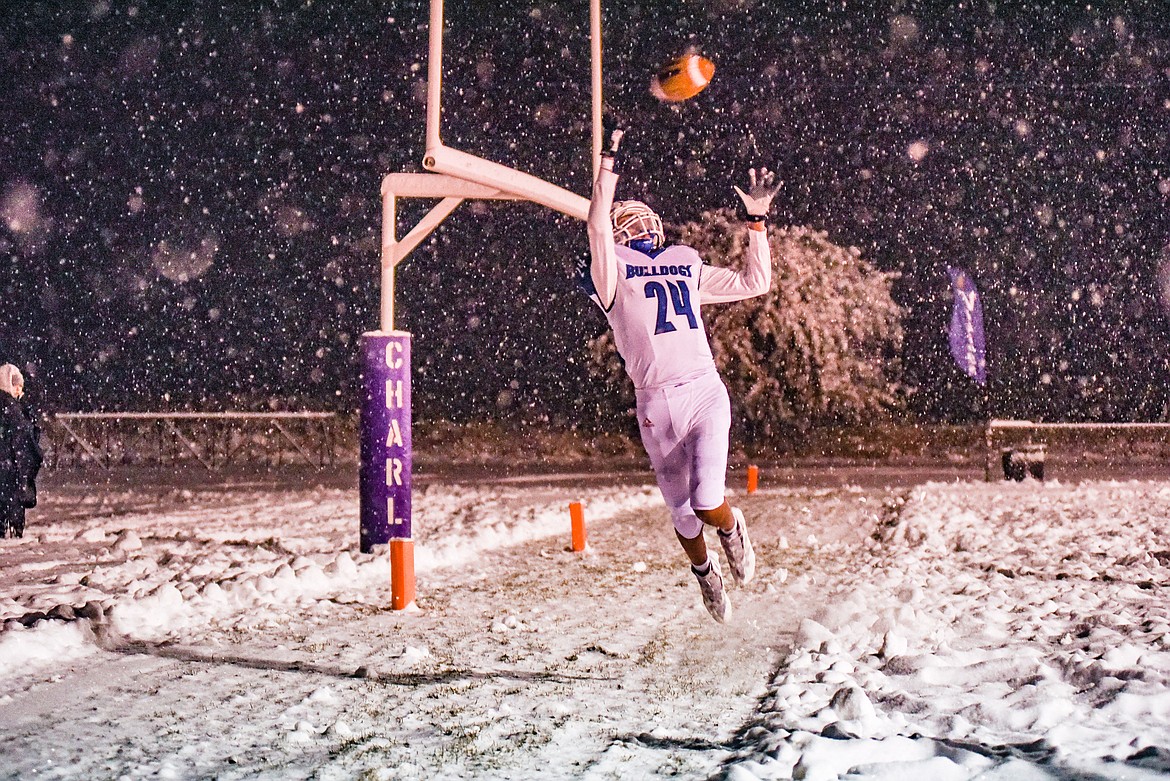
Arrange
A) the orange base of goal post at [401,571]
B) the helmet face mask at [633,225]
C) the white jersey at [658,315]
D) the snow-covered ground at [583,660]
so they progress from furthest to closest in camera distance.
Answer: the orange base of goal post at [401,571] → the helmet face mask at [633,225] → the white jersey at [658,315] → the snow-covered ground at [583,660]

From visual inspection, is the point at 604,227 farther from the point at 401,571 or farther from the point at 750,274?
the point at 401,571

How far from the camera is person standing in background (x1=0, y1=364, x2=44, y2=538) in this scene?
10.7 m

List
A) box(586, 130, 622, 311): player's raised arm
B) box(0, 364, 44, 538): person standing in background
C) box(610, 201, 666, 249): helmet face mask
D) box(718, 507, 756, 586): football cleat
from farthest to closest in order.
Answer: box(0, 364, 44, 538): person standing in background < box(718, 507, 756, 586): football cleat < box(610, 201, 666, 249): helmet face mask < box(586, 130, 622, 311): player's raised arm

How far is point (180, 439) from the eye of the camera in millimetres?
26609

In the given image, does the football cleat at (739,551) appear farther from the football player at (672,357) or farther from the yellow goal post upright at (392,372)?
the yellow goal post upright at (392,372)

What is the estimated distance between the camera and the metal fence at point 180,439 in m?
26.8

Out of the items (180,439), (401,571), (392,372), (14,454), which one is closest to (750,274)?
(401,571)

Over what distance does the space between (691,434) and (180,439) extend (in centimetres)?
2346

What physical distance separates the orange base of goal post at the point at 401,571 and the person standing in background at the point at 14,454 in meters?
5.67

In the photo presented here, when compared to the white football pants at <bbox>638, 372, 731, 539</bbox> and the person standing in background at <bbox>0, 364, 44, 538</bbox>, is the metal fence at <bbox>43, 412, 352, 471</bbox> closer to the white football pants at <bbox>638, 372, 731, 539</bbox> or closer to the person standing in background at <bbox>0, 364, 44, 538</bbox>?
the person standing in background at <bbox>0, 364, 44, 538</bbox>

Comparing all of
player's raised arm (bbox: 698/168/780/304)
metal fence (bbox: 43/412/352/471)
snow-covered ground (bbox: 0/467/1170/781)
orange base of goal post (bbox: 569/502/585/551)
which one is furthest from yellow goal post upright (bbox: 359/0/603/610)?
metal fence (bbox: 43/412/352/471)

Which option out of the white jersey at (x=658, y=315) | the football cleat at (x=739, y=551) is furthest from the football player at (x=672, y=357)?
the football cleat at (x=739, y=551)

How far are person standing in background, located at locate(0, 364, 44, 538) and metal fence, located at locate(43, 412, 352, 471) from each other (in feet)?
49.6

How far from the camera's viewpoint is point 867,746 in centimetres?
356
